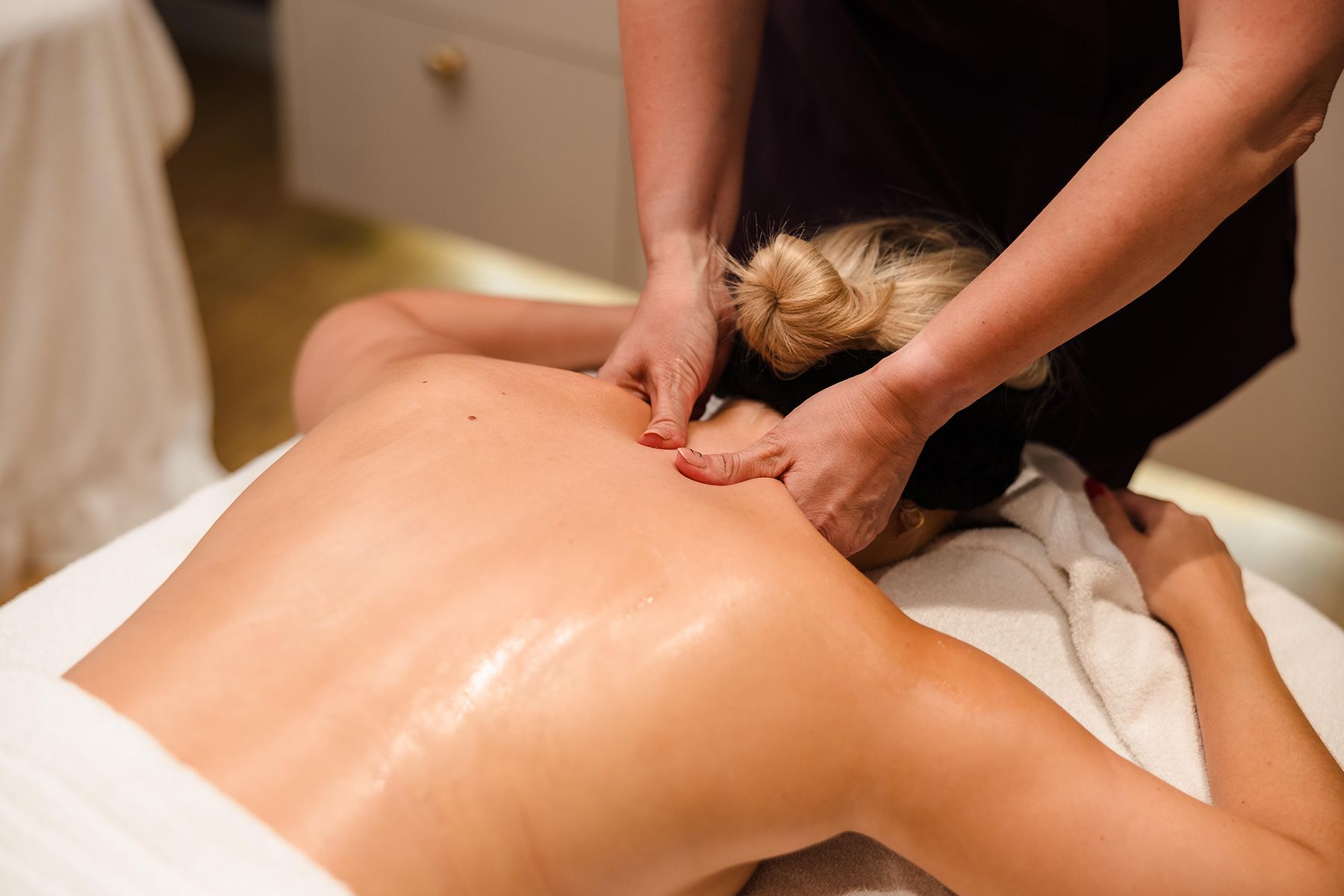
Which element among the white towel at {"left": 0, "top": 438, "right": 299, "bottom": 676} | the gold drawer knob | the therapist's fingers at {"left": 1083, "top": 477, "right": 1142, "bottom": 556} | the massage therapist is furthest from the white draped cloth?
the therapist's fingers at {"left": 1083, "top": 477, "right": 1142, "bottom": 556}

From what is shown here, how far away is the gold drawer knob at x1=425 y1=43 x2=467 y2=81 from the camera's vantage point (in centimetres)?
214

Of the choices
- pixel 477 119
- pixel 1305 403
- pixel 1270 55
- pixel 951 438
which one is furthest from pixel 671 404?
pixel 477 119

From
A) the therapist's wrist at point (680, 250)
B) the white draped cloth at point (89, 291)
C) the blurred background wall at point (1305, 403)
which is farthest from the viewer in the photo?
the blurred background wall at point (1305, 403)

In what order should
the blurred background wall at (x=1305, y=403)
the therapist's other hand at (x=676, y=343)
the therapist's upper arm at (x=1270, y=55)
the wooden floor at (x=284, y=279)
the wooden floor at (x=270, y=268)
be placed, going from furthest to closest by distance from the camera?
the wooden floor at (x=270, y=268) < the wooden floor at (x=284, y=279) < the blurred background wall at (x=1305, y=403) < the therapist's other hand at (x=676, y=343) < the therapist's upper arm at (x=1270, y=55)

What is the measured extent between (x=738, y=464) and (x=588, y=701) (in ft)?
0.78

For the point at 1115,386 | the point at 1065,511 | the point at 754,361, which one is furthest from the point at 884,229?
the point at 1115,386

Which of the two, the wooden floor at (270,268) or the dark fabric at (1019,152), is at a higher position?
the dark fabric at (1019,152)

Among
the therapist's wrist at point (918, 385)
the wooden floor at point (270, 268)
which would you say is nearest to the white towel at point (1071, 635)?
the therapist's wrist at point (918, 385)

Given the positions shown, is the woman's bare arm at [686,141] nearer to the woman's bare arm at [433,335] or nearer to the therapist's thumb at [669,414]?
the therapist's thumb at [669,414]

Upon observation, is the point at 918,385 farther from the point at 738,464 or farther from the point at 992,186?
the point at 992,186

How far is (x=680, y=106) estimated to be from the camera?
1029mm

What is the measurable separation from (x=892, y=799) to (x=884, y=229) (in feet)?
1.73

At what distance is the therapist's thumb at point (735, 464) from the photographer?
763 mm

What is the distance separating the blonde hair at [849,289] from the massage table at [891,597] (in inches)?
6.8
